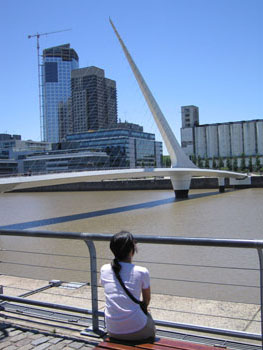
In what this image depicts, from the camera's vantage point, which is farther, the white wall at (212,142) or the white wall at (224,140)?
the white wall at (212,142)

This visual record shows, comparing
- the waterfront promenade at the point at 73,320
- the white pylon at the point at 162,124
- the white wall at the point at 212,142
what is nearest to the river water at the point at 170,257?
the waterfront promenade at the point at 73,320

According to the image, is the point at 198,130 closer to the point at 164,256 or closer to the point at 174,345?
the point at 164,256

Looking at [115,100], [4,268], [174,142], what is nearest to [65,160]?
[115,100]

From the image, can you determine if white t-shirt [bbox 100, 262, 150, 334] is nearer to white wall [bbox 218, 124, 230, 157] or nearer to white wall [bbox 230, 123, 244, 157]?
white wall [bbox 230, 123, 244, 157]

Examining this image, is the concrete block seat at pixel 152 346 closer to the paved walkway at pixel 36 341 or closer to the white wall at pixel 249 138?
the paved walkway at pixel 36 341

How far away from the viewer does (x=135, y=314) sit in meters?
1.88

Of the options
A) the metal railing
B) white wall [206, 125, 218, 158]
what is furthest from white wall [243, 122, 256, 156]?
the metal railing

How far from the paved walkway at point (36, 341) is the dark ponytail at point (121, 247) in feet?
2.09

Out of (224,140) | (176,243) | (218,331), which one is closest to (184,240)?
(176,243)

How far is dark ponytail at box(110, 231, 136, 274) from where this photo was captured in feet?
6.20

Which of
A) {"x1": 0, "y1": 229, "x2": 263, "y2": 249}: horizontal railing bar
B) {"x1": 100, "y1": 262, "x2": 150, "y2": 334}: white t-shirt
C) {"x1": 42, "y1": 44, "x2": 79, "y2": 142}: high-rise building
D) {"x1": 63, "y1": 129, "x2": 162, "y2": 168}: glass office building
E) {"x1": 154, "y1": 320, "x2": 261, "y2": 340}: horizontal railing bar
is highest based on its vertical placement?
{"x1": 42, "y1": 44, "x2": 79, "y2": 142}: high-rise building

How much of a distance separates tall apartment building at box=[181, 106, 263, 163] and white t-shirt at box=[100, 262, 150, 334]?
7377 centimetres

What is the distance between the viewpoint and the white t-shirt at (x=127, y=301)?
186 cm

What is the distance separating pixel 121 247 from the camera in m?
1.89
